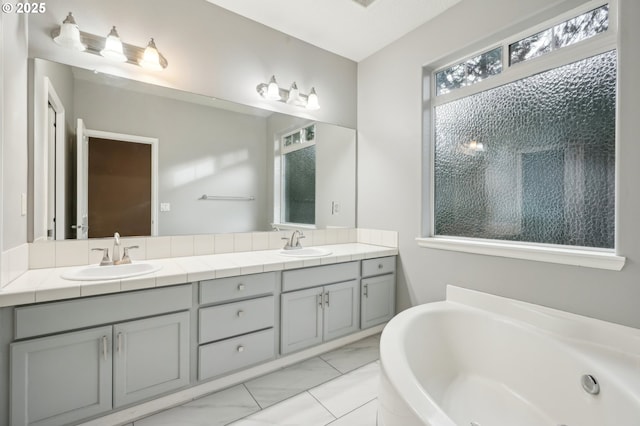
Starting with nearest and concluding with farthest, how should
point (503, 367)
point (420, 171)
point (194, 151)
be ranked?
point (503, 367), point (194, 151), point (420, 171)

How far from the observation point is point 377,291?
2574 mm

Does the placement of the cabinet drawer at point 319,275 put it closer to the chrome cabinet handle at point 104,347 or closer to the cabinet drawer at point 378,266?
the cabinet drawer at point 378,266

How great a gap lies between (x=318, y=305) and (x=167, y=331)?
1.03 m

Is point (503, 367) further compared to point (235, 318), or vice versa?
point (235, 318)

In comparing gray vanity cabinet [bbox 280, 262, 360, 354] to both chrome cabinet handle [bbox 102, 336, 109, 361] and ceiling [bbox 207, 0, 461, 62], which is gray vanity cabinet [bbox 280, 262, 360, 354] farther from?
ceiling [bbox 207, 0, 461, 62]

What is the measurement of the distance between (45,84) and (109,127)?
355 mm

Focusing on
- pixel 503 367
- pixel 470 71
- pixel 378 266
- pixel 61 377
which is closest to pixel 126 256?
pixel 61 377

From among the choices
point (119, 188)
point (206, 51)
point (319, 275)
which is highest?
point (206, 51)

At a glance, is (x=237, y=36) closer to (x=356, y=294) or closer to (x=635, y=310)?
(x=356, y=294)

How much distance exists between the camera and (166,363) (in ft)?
5.19

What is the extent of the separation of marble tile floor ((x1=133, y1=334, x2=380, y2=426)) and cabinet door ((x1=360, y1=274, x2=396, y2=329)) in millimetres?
424

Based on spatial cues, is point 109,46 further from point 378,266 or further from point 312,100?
point 378,266

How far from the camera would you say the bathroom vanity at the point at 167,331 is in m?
1.28

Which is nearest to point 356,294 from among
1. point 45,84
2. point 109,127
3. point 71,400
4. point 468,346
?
point 468,346
